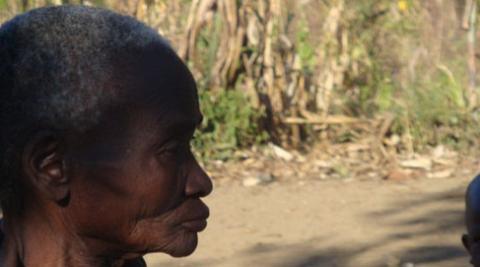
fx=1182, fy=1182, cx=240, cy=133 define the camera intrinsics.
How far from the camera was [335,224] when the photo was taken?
6.11 metres

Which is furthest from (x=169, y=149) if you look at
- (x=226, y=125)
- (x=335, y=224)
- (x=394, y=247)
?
(x=226, y=125)

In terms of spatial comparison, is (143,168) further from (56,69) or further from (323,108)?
(323,108)

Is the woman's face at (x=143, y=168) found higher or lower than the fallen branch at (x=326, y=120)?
higher

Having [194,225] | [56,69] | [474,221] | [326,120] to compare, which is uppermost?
[56,69]

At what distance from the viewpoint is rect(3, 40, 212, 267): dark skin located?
64.5 inches

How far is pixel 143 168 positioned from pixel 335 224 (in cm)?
452

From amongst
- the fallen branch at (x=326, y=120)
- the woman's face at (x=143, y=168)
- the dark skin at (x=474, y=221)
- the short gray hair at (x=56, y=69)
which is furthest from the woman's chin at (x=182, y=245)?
the fallen branch at (x=326, y=120)

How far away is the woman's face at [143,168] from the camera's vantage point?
5.38ft

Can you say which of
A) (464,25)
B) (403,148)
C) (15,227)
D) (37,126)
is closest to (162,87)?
(37,126)

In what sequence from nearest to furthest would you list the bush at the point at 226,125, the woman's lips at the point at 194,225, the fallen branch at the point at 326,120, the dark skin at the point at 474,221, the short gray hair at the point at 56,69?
the short gray hair at the point at 56,69, the woman's lips at the point at 194,225, the dark skin at the point at 474,221, the bush at the point at 226,125, the fallen branch at the point at 326,120

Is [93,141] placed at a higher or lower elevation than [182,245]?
higher

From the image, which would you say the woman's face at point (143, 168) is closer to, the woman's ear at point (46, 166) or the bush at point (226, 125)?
the woman's ear at point (46, 166)

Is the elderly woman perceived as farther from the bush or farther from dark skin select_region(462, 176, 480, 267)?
the bush

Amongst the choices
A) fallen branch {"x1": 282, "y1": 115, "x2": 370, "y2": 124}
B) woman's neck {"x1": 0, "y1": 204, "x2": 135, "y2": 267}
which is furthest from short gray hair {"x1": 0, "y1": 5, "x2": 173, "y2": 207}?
fallen branch {"x1": 282, "y1": 115, "x2": 370, "y2": 124}
